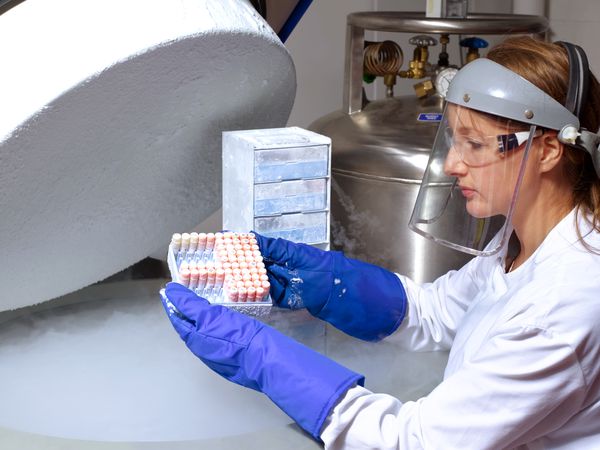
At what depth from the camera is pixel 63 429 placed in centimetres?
121

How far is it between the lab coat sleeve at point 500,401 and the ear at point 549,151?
10.5 inches

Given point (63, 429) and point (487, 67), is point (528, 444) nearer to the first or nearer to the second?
point (487, 67)

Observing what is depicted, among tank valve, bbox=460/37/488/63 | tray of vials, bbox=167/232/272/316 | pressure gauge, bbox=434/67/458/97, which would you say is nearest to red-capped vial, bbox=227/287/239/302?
tray of vials, bbox=167/232/272/316

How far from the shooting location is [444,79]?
1.89 meters

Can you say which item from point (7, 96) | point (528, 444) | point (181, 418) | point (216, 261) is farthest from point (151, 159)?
point (528, 444)

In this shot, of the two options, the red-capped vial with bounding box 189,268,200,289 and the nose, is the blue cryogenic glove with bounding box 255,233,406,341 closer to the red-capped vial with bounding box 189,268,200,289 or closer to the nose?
the red-capped vial with bounding box 189,268,200,289

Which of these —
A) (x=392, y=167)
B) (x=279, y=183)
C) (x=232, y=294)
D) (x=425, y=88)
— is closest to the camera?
(x=232, y=294)

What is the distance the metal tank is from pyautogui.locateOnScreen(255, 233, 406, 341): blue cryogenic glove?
0.32 m

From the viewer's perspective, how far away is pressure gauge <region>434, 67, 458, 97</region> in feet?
6.20

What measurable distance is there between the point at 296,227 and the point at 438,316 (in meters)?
0.32

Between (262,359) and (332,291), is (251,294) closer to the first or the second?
(262,359)

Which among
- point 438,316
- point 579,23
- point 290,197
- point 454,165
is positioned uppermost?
point 579,23

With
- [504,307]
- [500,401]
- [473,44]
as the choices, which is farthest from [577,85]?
[473,44]

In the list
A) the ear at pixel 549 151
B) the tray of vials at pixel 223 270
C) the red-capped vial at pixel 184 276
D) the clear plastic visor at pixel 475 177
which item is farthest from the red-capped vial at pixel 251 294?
the ear at pixel 549 151
